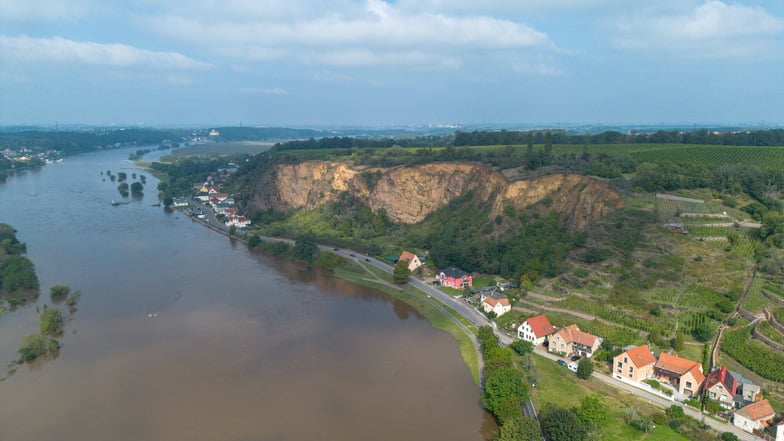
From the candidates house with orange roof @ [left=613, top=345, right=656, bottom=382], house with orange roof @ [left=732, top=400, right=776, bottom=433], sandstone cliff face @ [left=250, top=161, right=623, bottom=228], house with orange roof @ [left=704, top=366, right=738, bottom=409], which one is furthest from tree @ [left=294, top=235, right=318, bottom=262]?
house with orange roof @ [left=732, top=400, right=776, bottom=433]

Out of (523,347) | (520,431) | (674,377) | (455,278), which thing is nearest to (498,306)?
(523,347)

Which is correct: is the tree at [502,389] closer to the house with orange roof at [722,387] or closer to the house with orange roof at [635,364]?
the house with orange roof at [635,364]

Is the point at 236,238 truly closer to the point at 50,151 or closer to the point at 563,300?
the point at 563,300

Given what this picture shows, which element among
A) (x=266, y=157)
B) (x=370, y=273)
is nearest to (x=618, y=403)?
(x=370, y=273)

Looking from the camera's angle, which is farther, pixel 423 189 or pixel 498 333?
pixel 423 189

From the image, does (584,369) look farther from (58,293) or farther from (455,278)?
(58,293)
